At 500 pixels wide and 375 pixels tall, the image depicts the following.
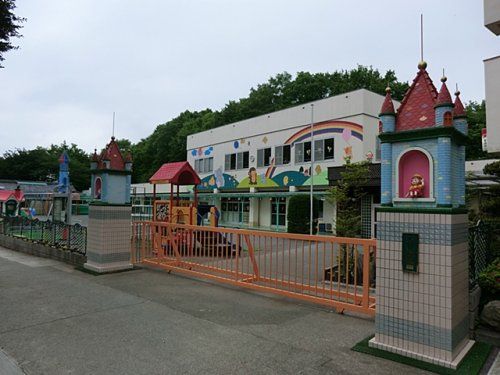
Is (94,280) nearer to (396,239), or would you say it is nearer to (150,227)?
(150,227)

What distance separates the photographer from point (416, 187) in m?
4.19

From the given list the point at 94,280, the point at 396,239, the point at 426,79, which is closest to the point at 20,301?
the point at 94,280

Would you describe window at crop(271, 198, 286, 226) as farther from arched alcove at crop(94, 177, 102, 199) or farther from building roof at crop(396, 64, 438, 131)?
building roof at crop(396, 64, 438, 131)

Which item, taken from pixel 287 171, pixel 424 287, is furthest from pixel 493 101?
pixel 287 171

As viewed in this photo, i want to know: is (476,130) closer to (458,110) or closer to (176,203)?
(176,203)

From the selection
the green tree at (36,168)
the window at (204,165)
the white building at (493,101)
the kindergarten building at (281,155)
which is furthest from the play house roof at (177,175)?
the green tree at (36,168)

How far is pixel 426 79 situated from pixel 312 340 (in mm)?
3530

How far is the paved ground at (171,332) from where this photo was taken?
12.6 ft

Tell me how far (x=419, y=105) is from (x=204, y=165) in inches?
1136

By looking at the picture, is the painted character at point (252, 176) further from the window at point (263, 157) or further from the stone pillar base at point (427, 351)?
the stone pillar base at point (427, 351)

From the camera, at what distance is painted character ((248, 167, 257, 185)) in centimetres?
2695

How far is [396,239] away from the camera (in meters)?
4.27

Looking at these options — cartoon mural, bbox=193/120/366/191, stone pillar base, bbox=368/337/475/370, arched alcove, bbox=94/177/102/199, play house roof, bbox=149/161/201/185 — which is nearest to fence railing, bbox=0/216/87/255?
arched alcove, bbox=94/177/102/199

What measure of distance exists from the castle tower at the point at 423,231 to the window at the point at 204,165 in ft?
90.5
